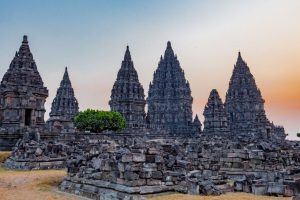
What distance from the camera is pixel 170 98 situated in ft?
228

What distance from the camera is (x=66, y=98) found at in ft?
211

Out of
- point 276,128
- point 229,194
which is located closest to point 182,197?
point 229,194

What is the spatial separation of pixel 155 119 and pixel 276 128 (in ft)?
83.2

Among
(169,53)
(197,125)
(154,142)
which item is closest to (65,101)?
(169,53)

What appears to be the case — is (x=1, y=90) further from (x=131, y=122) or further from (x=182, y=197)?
(x=182, y=197)

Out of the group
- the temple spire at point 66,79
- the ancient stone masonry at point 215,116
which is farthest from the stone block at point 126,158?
the temple spire at point 66,79

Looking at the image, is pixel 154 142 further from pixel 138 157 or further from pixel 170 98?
pixel 170 98

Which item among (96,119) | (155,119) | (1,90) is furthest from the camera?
(155,119)

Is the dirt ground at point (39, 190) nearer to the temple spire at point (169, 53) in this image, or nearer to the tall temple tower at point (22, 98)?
the tall temple tower at point (22, 98)

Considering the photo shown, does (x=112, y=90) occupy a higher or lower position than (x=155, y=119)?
higher

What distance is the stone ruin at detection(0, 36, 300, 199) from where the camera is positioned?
11.3 metres

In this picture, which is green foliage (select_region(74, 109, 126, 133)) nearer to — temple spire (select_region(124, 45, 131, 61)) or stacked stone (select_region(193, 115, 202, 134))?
temple spire (select_region(124, 45, 131, 61))

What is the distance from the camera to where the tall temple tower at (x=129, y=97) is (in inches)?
2211

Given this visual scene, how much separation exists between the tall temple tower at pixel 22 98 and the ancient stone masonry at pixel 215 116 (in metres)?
28.0
